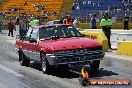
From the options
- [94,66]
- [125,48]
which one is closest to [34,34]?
[94,66]

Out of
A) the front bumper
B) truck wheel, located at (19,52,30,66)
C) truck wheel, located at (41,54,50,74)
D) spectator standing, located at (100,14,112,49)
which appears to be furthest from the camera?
spectator standing, located at (100,14,112,49)

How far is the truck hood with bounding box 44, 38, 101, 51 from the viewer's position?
1156 cm

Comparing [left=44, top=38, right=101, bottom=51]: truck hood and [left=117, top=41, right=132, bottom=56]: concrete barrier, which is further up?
[left=44, top=38, right=101, bottom=51]: truck hood

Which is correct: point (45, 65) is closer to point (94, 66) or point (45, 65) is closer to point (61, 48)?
point (61, 48)

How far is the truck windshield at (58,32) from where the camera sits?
13.0 m

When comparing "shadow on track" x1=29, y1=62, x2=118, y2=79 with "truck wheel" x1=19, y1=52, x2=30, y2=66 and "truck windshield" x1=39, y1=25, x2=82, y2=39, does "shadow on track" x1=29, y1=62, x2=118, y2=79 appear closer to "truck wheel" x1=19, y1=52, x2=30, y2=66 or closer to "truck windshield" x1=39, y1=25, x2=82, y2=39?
"truck windshield" x1=39, y1=25, x2=82, y2=39

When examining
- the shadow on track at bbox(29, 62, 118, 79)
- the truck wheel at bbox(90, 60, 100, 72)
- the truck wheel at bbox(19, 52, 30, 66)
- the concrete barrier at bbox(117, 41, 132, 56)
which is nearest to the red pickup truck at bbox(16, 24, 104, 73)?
the truck wheel at bbox(90, 60, 100, 72)

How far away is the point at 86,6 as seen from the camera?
163ft

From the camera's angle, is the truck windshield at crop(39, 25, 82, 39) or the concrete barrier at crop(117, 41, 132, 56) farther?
the concrete barrier at crop(117, 41, 132, 56)

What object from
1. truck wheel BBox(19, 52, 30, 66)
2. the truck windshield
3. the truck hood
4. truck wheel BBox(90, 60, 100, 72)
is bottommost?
truck wheel BBox(19, 52, 30, 66)

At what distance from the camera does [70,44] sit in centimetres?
1168

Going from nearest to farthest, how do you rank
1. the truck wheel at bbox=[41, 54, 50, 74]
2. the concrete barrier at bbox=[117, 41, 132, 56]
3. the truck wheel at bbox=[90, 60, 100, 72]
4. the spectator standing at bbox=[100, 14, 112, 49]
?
the truck wheel at bbox=[41, 54, 50, 74] < the truck wheel at bbox=[90, 60, 100, 72] < the concrete barrier at bbox=[117, 41, 132, 56] < the spectator standing at bbox=[100, 14, 112, 49]

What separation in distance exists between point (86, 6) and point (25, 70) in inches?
1432

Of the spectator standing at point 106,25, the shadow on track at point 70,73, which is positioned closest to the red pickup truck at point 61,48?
the shadow on track at point 70,73
